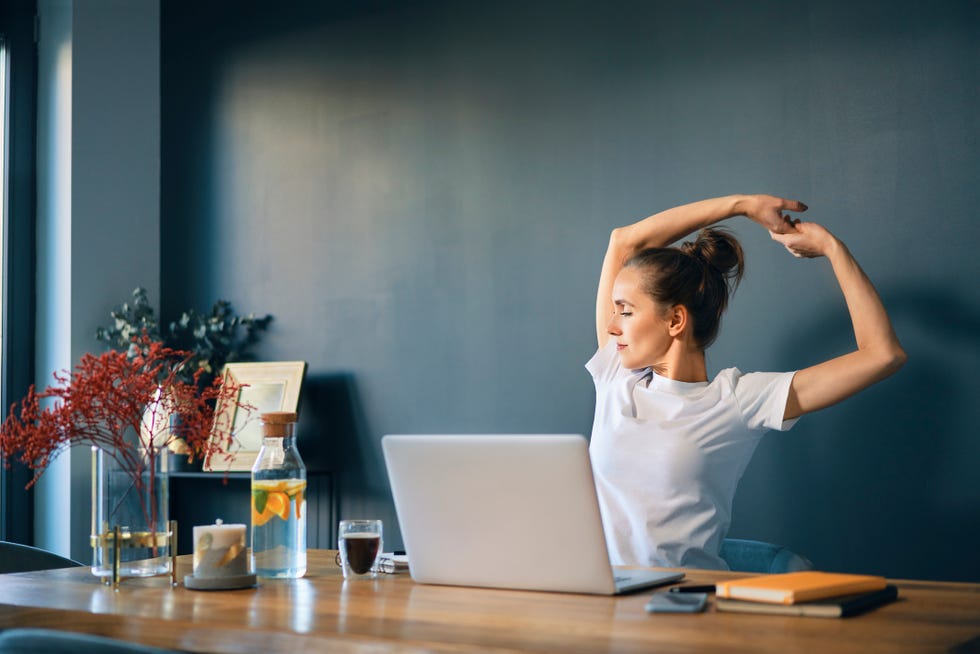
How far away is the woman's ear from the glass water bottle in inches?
41.5

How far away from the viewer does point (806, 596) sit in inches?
54.4

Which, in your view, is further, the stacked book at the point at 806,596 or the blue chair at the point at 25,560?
the blue chair at the point at 25,560

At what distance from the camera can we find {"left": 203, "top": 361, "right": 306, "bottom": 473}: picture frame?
366 cm

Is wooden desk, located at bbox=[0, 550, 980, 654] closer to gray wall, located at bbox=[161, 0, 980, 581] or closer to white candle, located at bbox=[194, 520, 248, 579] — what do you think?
white candle, located at bbox=[194, 520, 248, 579]

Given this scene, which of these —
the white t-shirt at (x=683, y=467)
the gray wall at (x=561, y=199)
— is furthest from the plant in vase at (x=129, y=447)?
the gray wall at (x=561, y=199)

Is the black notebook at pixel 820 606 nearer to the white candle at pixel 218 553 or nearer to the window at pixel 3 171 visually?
the white candle at pixel 218 553

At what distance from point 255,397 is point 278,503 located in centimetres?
195

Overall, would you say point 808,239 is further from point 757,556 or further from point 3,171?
point 3,171

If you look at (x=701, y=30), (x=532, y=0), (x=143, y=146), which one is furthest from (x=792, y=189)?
(x=143, y=146)

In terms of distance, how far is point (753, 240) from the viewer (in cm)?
291

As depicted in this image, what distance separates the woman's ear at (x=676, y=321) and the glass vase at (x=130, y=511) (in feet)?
4.07

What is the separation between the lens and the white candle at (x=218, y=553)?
175 cm

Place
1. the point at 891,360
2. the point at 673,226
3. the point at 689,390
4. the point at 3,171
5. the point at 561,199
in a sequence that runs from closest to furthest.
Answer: the point at 891,360 → the point at 689,390 → the point at 673,226 → the point at 561,199 → the point at 3,171

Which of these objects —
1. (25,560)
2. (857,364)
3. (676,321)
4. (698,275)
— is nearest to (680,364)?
(676,321)
